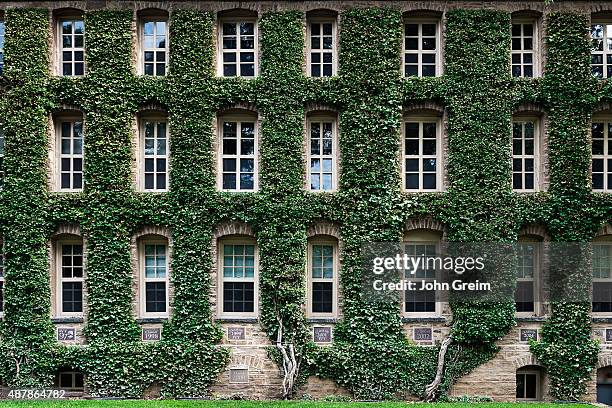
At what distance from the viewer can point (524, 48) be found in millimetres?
16984

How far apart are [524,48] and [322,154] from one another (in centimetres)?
683

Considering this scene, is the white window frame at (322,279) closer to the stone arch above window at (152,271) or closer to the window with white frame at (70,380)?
the stone arch above window at (152,271)

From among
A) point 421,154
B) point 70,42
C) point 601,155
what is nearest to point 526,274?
point 601,155

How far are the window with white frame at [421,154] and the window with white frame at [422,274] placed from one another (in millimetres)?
1569

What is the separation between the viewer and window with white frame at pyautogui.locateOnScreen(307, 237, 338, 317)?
16703 millimetres

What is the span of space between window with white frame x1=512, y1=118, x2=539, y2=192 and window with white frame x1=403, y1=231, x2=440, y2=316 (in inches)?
119

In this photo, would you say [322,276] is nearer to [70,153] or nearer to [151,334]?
[151,334]

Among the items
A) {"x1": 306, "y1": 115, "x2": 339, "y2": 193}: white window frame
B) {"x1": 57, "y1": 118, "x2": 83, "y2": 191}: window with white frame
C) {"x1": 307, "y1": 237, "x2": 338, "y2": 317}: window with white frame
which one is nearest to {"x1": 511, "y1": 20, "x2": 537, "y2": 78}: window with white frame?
{"x1": 306, "y1": 115, "x2": 339, "y2": 193}: white window frame

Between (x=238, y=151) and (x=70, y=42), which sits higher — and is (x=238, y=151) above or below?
below

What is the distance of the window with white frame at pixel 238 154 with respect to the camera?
16.9m

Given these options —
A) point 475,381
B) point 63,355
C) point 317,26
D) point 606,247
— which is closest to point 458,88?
point 317,26

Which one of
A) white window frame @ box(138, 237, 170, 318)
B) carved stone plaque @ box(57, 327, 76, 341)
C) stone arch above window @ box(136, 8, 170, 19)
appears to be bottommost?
carved stone plaque @ box(57, 327, 76, 341)

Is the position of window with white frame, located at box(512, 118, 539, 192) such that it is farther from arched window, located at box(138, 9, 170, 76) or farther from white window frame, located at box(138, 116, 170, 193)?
arched window, located at box(138, 9, 170, 76)

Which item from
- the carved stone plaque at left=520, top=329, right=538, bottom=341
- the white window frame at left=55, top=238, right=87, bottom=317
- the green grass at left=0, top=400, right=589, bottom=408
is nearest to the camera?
the green grass at left=0, top=400, right=589, bottom=408
